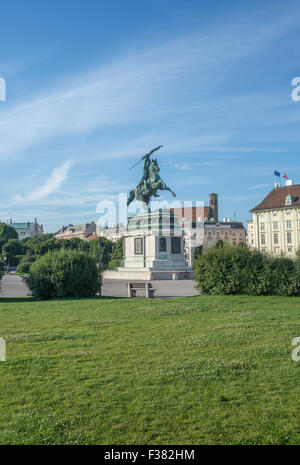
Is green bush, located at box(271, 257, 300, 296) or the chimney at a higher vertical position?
the chimney

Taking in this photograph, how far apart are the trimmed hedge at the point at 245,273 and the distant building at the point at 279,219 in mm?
59601

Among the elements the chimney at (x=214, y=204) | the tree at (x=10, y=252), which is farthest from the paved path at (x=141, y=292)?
the chimney at (x=214, y=204)

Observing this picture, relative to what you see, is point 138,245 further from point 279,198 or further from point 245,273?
point 279,198

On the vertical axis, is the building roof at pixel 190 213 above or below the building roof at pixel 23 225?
below

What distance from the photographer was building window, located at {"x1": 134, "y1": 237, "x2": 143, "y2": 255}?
39.8 m

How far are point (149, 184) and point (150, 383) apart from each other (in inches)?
1455

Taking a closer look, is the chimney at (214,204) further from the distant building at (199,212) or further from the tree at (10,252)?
the tree at (10,252)

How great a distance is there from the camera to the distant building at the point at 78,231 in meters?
166

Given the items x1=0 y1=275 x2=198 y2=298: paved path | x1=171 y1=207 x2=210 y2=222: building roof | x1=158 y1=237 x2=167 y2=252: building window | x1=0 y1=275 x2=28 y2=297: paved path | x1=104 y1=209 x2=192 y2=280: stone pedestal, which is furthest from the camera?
x1=171 y1=207 x2=210 y2=222: building roof

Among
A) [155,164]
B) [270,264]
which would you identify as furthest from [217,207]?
[270,264]

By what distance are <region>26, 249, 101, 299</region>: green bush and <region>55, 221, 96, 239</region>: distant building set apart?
146 meters

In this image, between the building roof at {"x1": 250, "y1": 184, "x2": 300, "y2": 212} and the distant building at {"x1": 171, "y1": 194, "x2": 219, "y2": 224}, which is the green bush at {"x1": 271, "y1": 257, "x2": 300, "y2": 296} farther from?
the distant building at {"x1": 171, "y1": 194, "x2": 219, "y2": 224}

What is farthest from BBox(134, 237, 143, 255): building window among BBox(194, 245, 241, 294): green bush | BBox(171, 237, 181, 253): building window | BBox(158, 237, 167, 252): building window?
BBox(194, 245, 241, 294): green bush
